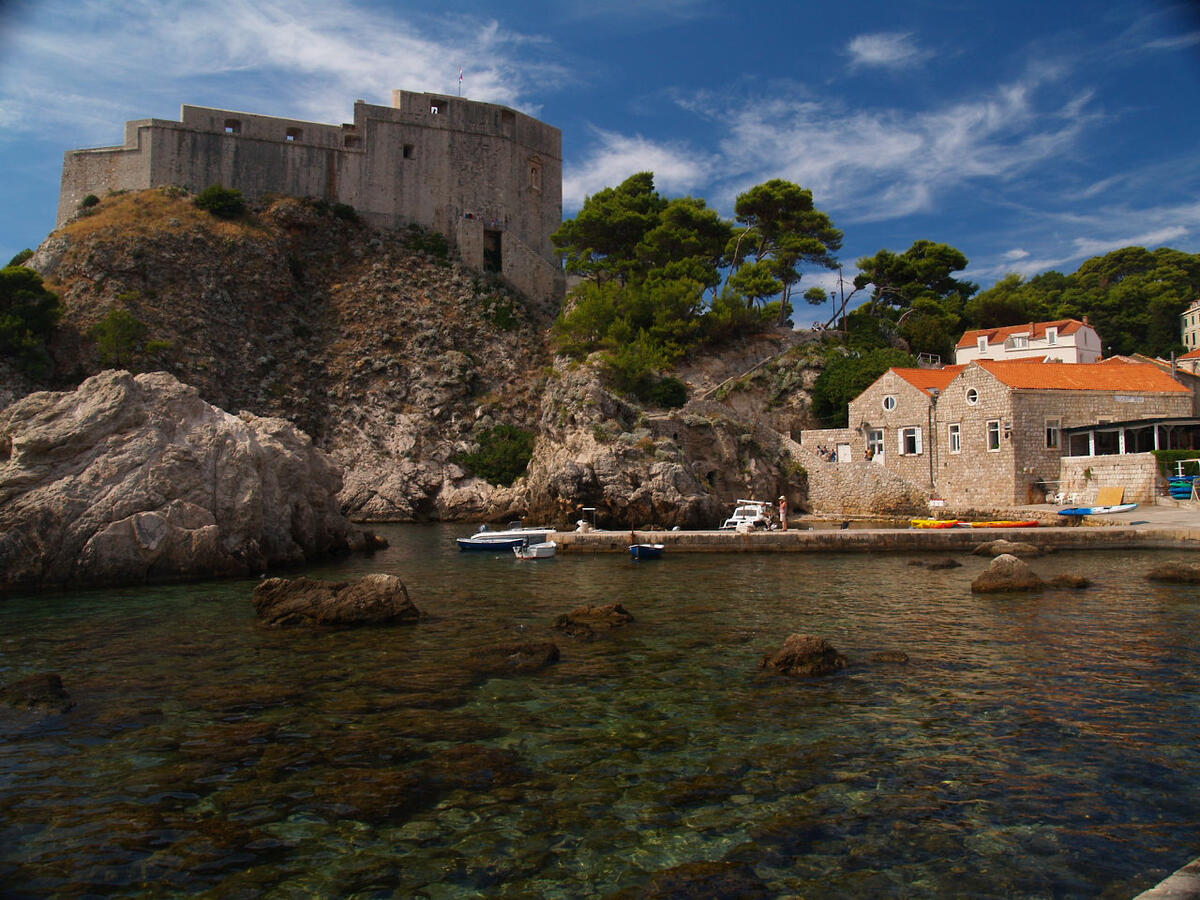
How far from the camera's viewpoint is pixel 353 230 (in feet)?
162

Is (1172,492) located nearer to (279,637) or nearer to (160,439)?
(279,637)

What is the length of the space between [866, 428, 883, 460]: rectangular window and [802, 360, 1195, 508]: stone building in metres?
1.67

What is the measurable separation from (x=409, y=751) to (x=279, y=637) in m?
5.75

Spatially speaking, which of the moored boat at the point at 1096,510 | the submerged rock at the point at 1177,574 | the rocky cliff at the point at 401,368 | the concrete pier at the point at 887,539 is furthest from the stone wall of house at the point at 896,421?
the submerged rock at the point at 1177,574

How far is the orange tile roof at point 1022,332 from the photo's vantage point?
41.0m

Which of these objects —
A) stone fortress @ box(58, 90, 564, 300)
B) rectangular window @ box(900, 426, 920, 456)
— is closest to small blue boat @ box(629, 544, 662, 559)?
rectangular window @ box(900, 426, 920, 456)

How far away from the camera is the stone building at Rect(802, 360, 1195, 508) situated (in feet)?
94.5

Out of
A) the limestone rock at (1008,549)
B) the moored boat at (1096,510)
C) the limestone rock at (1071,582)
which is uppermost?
the moored boat at (1096,510)

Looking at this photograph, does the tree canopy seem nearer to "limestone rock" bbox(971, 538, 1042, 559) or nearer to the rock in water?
"limestone rock" bbox(971, 538, 1042, 559)

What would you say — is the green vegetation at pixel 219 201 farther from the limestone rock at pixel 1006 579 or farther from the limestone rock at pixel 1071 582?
the limestone rock at pixel 1071 582

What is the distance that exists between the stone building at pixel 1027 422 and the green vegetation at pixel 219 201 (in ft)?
132

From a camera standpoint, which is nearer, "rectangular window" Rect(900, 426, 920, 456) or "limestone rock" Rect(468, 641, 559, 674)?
"limestone rock" Rect(468, 641, 559, 674)

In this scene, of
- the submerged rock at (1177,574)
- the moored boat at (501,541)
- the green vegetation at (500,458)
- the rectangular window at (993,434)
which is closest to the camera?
the submerged rock at (1177,574)

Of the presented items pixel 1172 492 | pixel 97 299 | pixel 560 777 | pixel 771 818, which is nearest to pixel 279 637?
pixel 560 777
